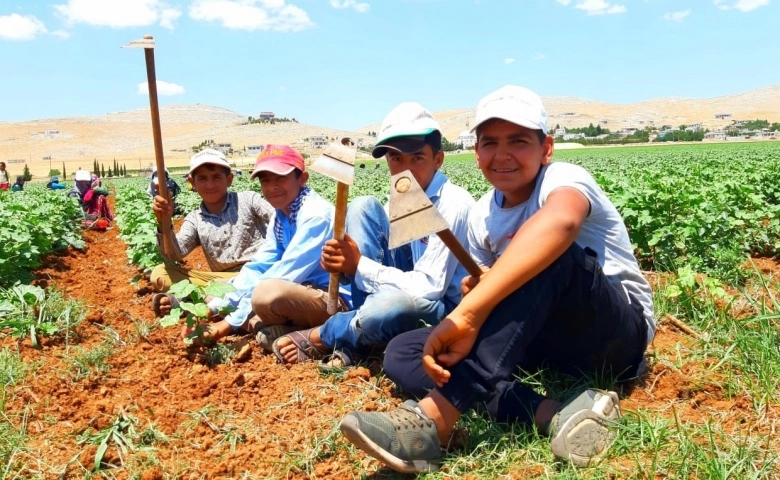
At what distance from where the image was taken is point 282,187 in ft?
11.3

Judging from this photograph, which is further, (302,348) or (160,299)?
(160,299)

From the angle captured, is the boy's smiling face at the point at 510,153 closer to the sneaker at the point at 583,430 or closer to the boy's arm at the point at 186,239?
the sneaker at the point at 583,430

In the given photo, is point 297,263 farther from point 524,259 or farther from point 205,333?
point 524,259

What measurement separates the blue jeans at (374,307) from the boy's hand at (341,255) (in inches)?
7.4

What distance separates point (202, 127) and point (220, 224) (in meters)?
134

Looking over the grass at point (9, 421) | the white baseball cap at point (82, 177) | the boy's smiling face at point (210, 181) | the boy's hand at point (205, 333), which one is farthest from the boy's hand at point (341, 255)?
the white baseball cap at point (82, 177)

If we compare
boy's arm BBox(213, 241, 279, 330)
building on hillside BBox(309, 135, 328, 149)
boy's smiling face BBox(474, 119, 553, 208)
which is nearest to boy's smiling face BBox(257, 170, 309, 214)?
boy's arm BBox(213, 241, 279, 330)

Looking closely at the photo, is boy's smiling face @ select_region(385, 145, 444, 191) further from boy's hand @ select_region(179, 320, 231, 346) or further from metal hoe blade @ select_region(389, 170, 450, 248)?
boy's hand @ select_region(179, 320, 231, 346)

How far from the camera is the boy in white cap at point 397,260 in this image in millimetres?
2701

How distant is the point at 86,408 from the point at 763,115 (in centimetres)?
16719

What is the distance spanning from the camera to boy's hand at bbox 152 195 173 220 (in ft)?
12.6

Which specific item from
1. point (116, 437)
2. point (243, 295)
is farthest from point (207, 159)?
point (116, 437)

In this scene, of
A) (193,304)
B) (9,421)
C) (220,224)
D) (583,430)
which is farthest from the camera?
(220,224)

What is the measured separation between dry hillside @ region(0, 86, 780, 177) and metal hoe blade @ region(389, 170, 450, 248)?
63.9 metres
